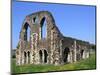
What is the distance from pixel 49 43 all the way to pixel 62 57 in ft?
0.69

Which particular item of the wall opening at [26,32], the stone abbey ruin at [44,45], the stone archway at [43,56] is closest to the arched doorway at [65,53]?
the stone abbey ruin at [44,45]

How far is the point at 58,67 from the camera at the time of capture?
8.78ft

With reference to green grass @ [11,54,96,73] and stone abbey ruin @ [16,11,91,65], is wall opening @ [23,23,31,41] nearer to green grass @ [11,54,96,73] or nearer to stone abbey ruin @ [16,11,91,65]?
stone abbey ruin @ [16,11,91,65]

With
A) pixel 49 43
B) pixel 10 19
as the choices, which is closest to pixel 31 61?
pixel 49 43

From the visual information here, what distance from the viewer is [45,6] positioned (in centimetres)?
264

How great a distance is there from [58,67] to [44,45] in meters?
0.28

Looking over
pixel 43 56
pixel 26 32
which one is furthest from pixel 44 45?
pixel 26 32

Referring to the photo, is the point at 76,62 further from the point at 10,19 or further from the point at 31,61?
the point at 10,19

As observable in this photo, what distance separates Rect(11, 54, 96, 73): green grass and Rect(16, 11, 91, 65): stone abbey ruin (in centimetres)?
4

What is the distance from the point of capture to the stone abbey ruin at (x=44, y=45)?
8.44 ft

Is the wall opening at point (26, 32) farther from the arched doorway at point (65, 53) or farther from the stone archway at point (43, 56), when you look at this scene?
the arched doorway at point (65, 53)

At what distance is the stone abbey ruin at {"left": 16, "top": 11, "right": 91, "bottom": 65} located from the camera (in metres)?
2.57

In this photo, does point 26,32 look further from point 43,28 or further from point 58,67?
point 58,67

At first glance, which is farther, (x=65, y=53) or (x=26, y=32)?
(x=65, y=53)
